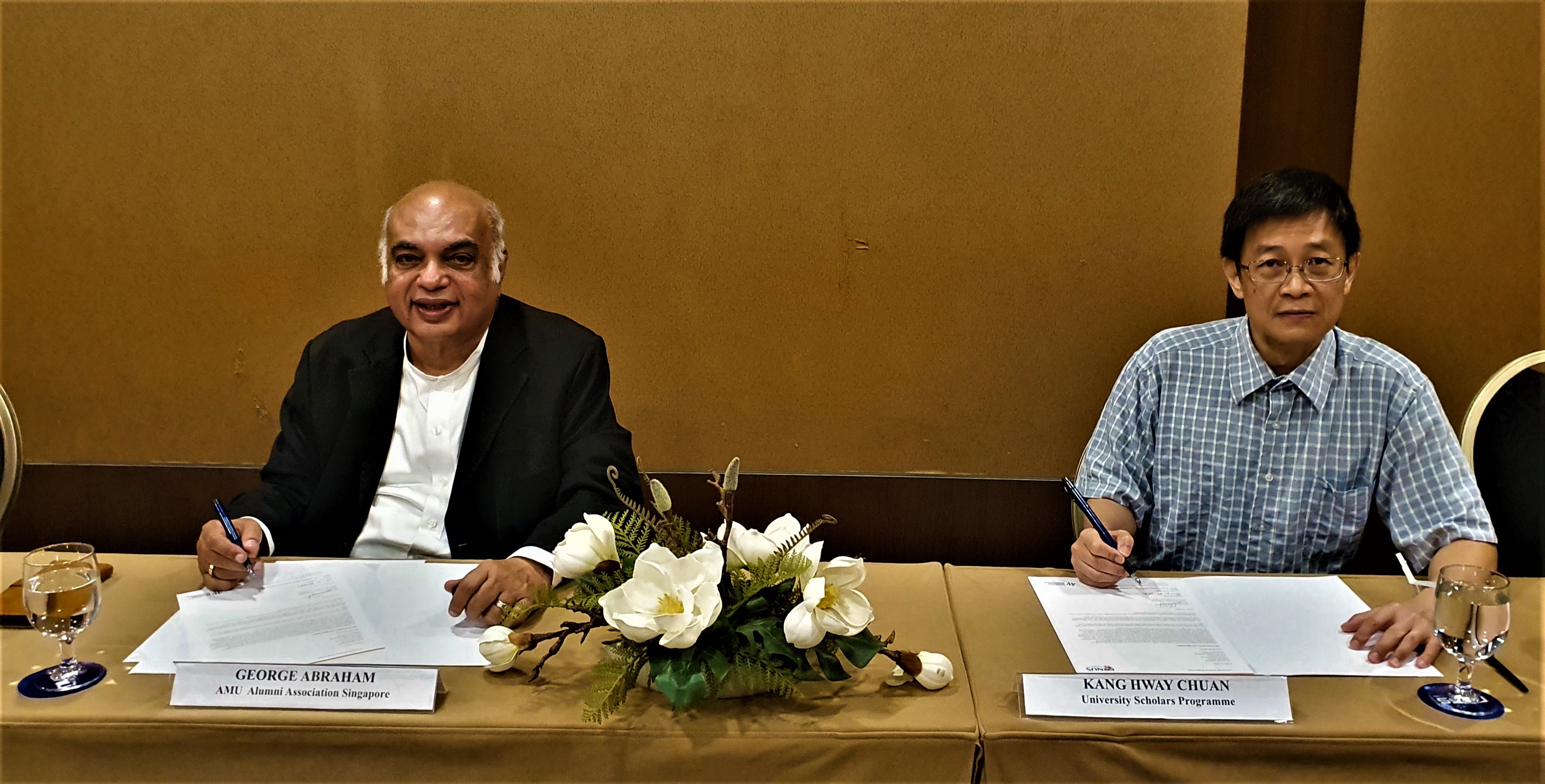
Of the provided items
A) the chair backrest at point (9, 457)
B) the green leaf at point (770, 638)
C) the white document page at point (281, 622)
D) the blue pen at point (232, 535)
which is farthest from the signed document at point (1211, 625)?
the chair backrest at point (9, 457)

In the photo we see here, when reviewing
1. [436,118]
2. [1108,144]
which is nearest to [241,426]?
[436,118]

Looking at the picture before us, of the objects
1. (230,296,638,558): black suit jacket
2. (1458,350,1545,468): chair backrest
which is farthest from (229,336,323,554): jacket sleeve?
(1458,350,1545,468): chair backrest

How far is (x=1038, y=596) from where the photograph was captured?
1.52 metres

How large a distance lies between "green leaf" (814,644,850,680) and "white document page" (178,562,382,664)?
0.61 meters

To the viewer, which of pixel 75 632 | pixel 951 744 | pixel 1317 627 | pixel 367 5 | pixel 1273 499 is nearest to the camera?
A: pixel 951 744

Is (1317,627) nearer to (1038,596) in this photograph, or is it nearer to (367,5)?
(1038,596)

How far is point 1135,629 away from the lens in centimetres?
139

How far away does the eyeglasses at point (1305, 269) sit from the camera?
1.74 meters

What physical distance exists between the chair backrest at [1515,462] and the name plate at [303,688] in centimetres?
199

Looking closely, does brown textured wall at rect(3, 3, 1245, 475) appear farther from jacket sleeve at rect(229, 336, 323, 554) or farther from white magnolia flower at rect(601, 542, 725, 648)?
white magnolia flower at rect(601, 542, 725, 648)

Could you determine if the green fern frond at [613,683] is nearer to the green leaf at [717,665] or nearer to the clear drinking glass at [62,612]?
the green leaf at [717,665]

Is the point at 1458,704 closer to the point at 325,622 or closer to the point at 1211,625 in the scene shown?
the point at 1211,625

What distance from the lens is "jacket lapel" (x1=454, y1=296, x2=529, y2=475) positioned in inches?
79.7

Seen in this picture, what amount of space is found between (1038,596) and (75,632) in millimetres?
1306
